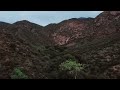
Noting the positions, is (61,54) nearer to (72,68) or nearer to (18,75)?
(72,68)

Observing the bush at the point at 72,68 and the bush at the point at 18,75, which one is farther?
the bush at the point at 72,68

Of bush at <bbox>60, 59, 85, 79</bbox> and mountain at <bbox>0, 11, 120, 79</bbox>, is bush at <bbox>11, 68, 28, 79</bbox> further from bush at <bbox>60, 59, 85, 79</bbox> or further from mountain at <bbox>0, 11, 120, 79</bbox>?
bush at <bbox>60, 59, 85, 79</bbox>

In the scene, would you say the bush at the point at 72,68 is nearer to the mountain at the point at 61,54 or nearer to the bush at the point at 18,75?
the mountain at the point at 61,54

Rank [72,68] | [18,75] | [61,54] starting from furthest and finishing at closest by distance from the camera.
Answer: [61,54], [72,68], [18,75]

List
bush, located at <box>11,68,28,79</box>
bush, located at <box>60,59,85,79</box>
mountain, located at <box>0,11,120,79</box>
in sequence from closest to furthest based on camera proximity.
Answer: bush, located at <box>11,68,28,79</box> → bush, located at <box>60,59,85,79</box> → mountain, located at <box>0,11,120,79</box>

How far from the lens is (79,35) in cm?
7794

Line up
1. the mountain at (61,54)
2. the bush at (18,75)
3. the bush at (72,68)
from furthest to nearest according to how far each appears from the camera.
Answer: the mountain at (61,54)
the bush at (72,68)
the bush at (18,75)

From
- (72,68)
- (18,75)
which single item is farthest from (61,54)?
(18,75)

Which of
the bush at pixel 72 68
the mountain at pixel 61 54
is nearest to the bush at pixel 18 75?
the mountain at pixel 61 54

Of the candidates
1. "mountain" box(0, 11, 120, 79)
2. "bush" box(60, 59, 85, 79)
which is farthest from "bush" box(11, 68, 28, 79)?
"bush" box(60, 59, 85, 79)

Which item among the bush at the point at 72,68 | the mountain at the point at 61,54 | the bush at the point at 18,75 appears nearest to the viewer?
the bush at the point at 18,75
